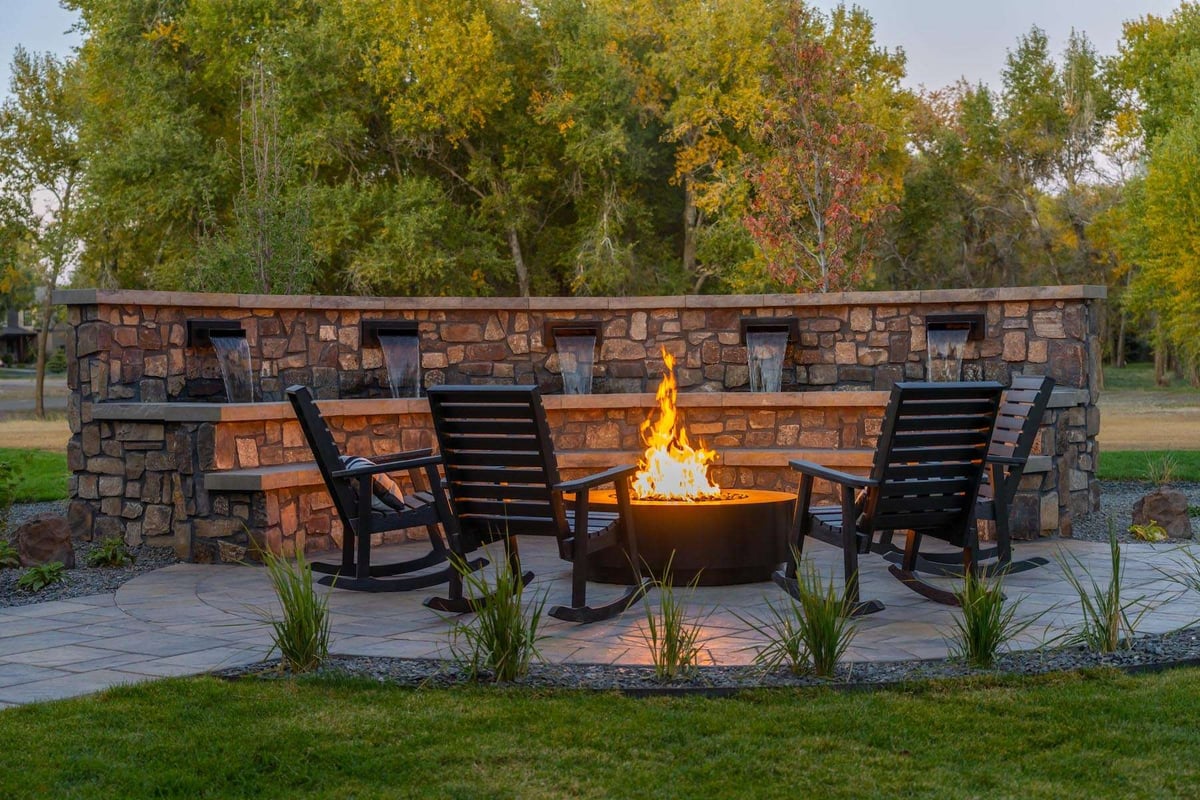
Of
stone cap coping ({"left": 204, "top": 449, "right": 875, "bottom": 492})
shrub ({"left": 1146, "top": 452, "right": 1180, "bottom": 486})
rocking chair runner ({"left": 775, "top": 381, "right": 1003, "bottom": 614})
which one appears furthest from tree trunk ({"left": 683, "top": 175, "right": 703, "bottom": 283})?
rocking chair runner ({"left": 775, "top": 381, "right": 1003, "bottom": 614})

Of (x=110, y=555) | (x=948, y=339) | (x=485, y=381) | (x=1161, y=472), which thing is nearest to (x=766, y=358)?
(x=948, y=339)

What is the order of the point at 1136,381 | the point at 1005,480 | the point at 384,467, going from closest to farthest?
the point at 384,467 < the point at 1005,480 < the point at 1136,381

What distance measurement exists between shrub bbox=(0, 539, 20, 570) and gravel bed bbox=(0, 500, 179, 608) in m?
0.05

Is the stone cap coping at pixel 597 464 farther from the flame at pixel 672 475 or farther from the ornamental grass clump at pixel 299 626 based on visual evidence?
the ornamental grass clump at pixel 299 626

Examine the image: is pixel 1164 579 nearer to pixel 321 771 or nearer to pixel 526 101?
pixel 321 771

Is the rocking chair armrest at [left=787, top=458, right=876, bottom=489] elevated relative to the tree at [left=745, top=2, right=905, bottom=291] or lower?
lower

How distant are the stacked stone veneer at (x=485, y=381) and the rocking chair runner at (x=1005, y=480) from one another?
1.35m

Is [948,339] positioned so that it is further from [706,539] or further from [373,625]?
[373,625]

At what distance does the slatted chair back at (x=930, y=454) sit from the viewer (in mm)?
5551

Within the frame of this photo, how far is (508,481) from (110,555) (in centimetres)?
312

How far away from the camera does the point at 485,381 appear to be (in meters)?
9.85

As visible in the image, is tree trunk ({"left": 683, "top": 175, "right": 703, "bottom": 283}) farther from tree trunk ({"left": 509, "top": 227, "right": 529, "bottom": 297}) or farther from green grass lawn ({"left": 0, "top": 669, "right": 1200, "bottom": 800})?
green grass lawn ({"left": 0, "top": 669, "right": 1200, "bottom": 800})

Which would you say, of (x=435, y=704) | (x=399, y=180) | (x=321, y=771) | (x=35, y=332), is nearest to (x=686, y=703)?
(x=435, y=704)

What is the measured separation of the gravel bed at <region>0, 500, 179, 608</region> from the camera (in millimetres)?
6488
